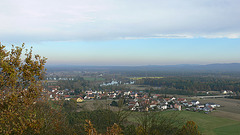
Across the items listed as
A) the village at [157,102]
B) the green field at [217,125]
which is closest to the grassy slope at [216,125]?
the green field at [217,125]

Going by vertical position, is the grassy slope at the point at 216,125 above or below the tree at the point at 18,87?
below

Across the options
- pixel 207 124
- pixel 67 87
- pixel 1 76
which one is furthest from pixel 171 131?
pixel 67 87

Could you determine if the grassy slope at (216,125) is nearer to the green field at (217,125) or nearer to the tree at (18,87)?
the green field at (217,125)

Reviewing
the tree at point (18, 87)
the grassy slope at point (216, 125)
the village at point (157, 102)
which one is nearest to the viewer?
the tree at point (18, 87)

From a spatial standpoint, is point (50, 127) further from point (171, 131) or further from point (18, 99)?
point (171, 131)

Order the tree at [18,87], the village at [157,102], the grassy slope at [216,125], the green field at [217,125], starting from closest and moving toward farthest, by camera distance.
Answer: the tree at [18,87] < the village at [157,102] < the green field at [217,125] < the grassy slope at [216,125]

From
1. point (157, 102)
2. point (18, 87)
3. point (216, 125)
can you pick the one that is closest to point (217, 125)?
Result: point (216, 125)

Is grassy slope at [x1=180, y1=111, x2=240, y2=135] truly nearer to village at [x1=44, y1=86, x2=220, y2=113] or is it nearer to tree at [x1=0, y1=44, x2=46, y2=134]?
village at [x1=44, y1=86, x2=220, y2=113]

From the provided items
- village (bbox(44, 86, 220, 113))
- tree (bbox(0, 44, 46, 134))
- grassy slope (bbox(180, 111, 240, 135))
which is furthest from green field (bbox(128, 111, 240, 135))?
tree (bbox(0, 44, 46, 134))
